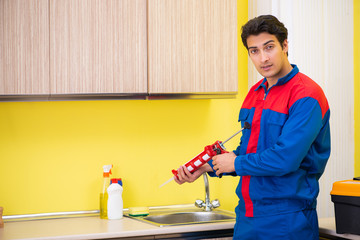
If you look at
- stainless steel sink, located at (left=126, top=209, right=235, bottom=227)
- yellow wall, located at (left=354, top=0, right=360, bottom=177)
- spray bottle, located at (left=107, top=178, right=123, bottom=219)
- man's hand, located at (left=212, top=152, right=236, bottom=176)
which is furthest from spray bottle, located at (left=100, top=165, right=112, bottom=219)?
yellow wall, located at (left=354, top=0, right=360, bottom=177)

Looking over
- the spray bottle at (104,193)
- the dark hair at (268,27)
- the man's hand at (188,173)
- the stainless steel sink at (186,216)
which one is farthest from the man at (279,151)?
the spray bottle at (104,193)

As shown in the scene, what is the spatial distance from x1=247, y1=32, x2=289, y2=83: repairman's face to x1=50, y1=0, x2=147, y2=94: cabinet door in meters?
0.77

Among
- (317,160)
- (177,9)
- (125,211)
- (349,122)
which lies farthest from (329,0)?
(125,211)

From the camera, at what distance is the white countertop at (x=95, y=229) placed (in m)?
2.25

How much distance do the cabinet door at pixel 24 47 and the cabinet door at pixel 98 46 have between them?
4 cm

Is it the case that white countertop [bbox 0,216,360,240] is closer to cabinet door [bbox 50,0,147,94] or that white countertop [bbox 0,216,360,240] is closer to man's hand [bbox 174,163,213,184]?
man's hand [bbox 174,163,213,184]

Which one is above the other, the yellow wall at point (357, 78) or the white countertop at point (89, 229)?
the yellow wall at point (357, 78)

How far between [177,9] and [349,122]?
1.42 metres

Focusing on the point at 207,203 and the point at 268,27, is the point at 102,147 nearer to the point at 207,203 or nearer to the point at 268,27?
the point at 207,203

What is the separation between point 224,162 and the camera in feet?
6.88

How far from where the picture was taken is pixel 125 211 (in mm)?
2957

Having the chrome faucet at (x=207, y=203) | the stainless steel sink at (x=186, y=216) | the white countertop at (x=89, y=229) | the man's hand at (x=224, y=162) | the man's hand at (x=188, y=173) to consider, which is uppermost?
the man's hand at (x=224, y=162)

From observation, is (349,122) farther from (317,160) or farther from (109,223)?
(109,223)

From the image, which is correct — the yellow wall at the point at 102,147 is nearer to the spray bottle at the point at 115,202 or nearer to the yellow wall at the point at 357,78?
the spray bottle at the point at 115,202
